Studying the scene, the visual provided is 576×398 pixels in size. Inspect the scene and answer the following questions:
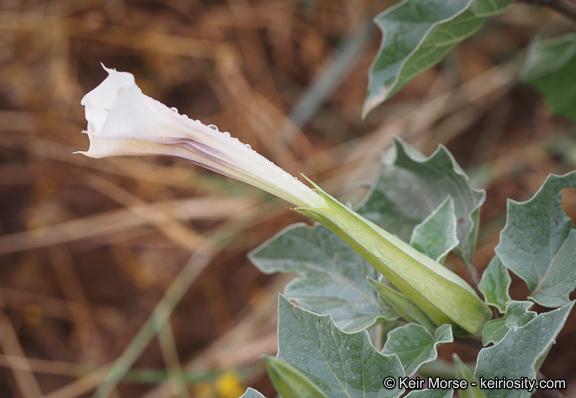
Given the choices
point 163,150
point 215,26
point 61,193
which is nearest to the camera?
point 163,150

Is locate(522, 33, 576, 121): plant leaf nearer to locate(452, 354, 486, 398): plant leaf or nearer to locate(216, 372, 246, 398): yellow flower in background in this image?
locate(452, 354, 486, 398): plant leaf

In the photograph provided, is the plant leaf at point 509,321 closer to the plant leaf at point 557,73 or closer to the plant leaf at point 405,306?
the plant leaf at point 405,306

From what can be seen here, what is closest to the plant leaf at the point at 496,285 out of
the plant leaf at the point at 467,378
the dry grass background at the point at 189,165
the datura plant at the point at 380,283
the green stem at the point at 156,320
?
the datura plant at the point at 380,283

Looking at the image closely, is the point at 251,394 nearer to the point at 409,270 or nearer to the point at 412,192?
the point at 409,270

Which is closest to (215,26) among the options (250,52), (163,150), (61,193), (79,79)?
(250,52)

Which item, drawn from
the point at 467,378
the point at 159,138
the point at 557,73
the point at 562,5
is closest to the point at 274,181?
the point at 159,138

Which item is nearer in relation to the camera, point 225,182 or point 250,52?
point 225,182

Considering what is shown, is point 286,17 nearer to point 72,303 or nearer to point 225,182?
point 225,182
